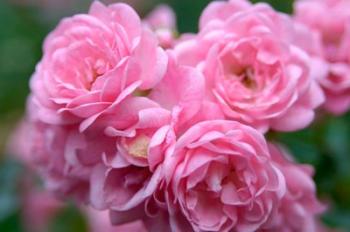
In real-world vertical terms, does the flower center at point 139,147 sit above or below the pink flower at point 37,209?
above

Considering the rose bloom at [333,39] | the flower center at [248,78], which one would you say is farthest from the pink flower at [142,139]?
the rose bloom at [333,39]

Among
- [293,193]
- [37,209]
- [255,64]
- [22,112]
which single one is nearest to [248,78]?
[255,64]

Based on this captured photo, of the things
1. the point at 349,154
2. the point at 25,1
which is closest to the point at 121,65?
the point at 349,154

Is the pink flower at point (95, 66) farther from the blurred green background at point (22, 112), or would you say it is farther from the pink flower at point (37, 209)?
the pink flower at point (37, 209)

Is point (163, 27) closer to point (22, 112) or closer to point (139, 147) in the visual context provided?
point (139, 147)

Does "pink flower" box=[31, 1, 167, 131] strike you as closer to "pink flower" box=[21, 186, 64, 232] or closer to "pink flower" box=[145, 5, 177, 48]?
"pink flower" box=[145, 5, 177, 48]

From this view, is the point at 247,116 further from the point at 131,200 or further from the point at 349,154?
the point at 349,154

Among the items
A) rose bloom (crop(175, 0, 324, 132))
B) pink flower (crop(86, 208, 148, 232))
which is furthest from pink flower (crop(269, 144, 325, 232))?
pink flower (crop(86, 208, 148, 232))
